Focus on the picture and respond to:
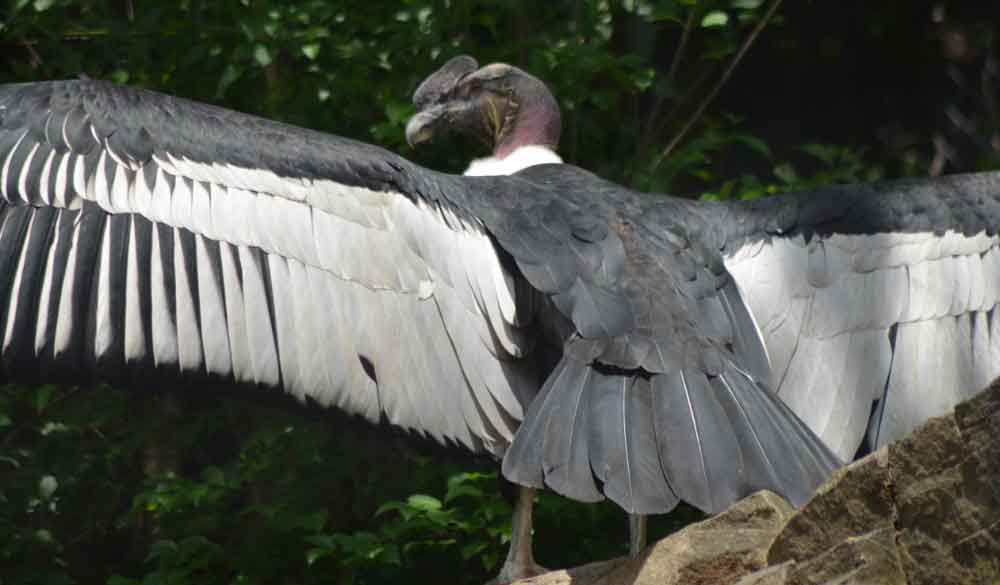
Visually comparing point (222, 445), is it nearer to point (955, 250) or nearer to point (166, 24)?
point (166, 24)

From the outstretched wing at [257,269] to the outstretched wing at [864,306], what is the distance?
81cm

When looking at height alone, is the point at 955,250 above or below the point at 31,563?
above

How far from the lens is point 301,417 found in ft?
18.2

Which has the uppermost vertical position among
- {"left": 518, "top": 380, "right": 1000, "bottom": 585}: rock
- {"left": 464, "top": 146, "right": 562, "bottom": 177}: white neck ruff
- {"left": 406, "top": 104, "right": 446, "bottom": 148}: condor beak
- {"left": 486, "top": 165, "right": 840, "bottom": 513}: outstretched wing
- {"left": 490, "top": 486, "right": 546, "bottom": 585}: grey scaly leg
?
{"left": 406, "top": 104, "right": 446, "bottom": 148}: condor beak

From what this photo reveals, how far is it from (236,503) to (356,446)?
55cm

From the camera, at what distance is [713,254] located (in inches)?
196

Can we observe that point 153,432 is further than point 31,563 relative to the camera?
Yes

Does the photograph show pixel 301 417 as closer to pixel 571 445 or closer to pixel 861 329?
pixel 571 445

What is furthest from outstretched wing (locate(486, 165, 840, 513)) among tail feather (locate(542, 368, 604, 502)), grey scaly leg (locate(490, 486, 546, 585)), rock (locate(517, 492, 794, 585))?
grey scaly leg (locate(490, 486, 546, 585))

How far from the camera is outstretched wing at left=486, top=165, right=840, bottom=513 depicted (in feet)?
13.4

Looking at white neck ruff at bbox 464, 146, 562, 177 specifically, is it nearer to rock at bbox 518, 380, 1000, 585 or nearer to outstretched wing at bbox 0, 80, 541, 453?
outstretched wing at bbox 0, 80, 541, 453

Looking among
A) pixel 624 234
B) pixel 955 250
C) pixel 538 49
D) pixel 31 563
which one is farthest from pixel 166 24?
pixel 955 250

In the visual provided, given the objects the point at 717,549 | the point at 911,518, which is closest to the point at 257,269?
the point at 717,549

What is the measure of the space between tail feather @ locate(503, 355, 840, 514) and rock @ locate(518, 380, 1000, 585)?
0.44 meters
